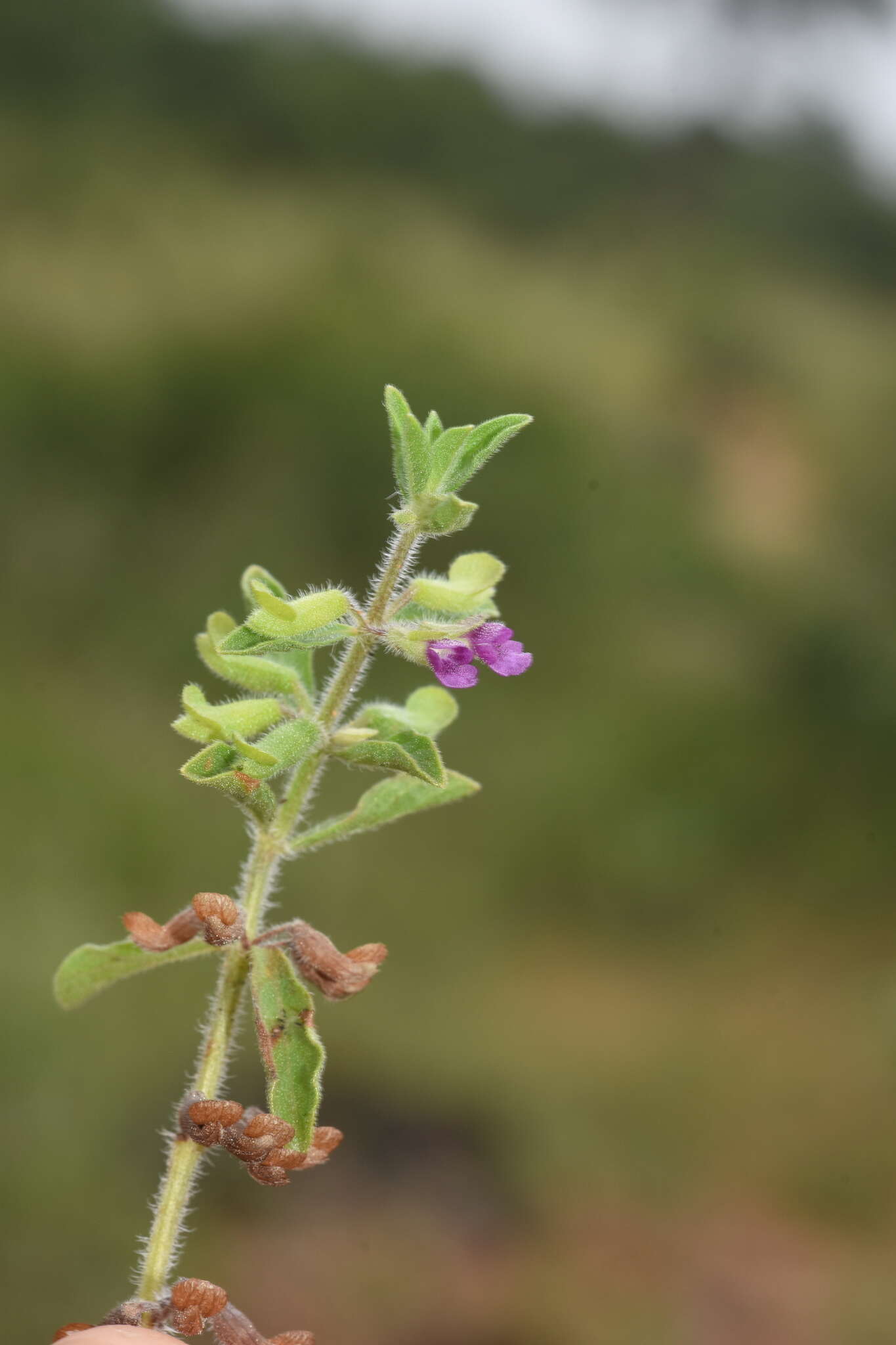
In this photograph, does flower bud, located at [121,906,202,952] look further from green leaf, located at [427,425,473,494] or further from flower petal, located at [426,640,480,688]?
green leaf, located at [427,425,473,494]

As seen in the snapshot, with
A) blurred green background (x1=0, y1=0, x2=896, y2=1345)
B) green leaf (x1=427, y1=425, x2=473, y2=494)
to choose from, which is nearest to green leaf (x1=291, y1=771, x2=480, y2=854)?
green leaf (x1=427, y1=425, x2=473, y2=494)

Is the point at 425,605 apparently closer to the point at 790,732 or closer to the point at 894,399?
the point at 790,732

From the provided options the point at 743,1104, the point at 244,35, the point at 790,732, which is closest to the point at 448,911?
the point at 743,1104

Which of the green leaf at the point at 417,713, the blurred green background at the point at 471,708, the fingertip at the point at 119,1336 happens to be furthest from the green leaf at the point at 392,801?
the blurred green background at the point at 471,708

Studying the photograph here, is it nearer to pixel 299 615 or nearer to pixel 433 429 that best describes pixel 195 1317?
pixel 299 615

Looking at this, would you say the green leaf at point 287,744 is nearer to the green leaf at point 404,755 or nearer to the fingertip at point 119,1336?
the green leaf at point 404,755

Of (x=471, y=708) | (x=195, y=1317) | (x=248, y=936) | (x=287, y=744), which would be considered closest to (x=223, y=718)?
(x=287, y=744)

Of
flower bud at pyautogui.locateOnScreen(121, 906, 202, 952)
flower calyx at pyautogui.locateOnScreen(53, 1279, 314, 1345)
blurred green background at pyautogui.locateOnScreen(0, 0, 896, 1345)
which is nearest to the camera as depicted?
flower calyx at pyautogui.locateOnScreen(53, 1279, 314, 1345)
